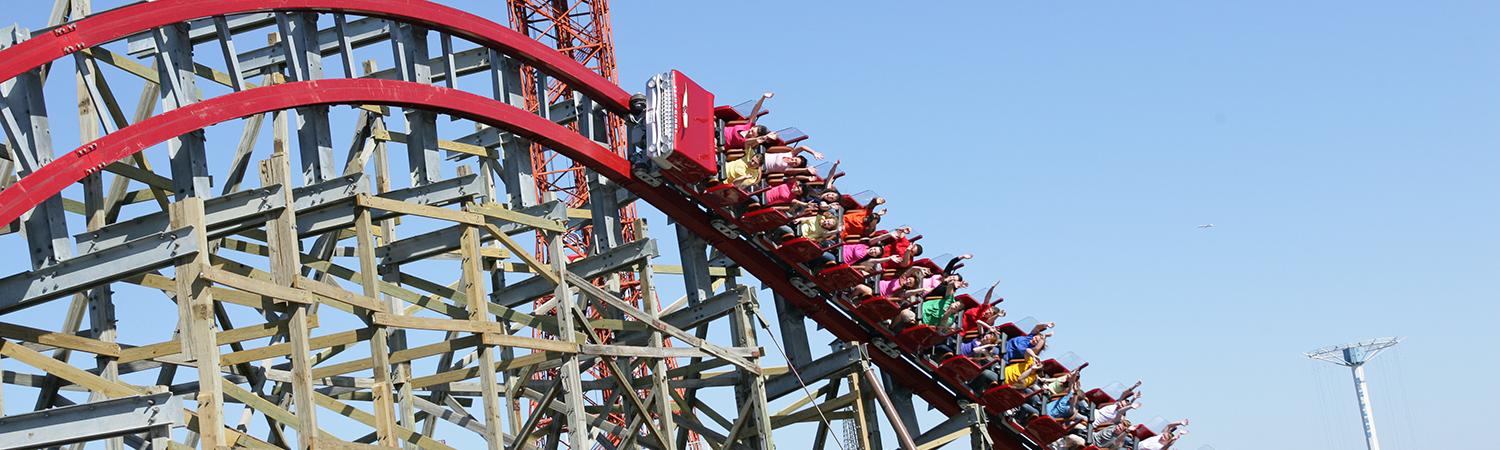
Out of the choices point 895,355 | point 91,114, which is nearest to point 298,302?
point 91,114

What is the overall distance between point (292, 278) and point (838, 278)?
816 cm

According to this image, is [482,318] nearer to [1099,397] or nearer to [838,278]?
[838,278]

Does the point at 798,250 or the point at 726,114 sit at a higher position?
the point at 726,114

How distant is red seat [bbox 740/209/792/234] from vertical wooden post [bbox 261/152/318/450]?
677 cm

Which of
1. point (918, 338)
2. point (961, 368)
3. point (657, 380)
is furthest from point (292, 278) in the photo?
point (961, 368)

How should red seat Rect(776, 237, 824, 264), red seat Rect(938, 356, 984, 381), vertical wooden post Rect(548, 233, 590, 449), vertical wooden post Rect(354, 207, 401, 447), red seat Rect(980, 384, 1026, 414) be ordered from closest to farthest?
vertical wooden post Rect(354, 207, 401, 447)
vertical wooden post Rect(548, 233, 590, 449)
red seat Rect(776, 237, 824, 264)
red seat Rect(938, 356, 984, 381)
red seat Rect(980, 384, 1026, 414)

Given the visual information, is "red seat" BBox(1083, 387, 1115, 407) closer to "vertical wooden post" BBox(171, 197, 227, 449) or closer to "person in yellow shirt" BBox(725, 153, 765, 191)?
"person in yellow shirt" BBox(725, 153, 765, 191)

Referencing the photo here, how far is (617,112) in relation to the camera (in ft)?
66.8

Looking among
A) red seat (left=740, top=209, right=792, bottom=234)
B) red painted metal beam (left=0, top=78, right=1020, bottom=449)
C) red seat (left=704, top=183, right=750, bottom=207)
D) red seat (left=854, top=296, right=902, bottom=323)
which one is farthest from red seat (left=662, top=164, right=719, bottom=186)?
red seat (left=854, top=296, right=902, bottom=323)

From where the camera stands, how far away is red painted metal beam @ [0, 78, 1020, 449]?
13414mm

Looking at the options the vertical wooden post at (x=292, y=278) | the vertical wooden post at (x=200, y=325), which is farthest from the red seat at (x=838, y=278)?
the vertical wooden post at (x=200, y=325)

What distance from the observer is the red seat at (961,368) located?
21.8 m

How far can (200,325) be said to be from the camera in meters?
12.9

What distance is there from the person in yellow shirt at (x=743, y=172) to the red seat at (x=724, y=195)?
0.25ft
